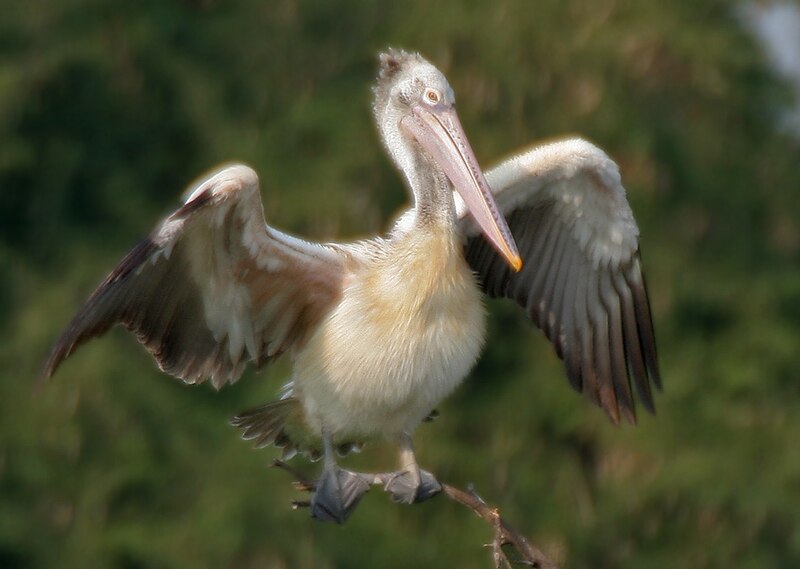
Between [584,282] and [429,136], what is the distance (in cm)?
85

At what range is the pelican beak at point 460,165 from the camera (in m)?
5.93

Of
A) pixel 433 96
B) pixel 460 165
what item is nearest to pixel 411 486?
pixel 460 165

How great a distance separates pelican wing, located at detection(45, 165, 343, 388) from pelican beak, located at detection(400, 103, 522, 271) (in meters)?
0.43

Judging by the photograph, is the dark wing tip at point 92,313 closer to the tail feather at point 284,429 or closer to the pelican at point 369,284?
the pelican at point 369,284

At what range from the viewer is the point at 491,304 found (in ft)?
41.2

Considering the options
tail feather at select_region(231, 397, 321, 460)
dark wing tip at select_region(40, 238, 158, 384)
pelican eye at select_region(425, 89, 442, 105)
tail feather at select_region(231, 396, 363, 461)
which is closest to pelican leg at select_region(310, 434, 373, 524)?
tail feather at select_region(231, 396, 363, 461)

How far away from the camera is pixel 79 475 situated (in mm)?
13109

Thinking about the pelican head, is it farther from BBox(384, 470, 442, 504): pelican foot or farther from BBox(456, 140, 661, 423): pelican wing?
BBox(384, 470, 442, 504): pelican foot

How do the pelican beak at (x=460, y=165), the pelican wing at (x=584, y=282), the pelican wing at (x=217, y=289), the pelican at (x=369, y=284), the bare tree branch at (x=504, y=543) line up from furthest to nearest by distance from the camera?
1. the pelican wing at (x=584, y=282)
2. the pelican beak at (x=460, y=165)
3. the pelican at (x=369, y=284)
4. the pelican wing at (x=217, y=289)
5. the bare tree branch at (x=504, y=543)

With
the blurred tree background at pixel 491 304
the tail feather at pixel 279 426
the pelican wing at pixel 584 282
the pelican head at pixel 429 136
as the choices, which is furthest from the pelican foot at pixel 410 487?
the blurred tree background at pixel 491 304

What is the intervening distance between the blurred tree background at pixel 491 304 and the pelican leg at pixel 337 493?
559 cm

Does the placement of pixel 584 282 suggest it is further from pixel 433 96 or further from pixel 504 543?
pixel 504 543

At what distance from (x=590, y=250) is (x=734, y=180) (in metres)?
7.71

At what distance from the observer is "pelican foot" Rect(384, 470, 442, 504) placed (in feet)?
19.5
